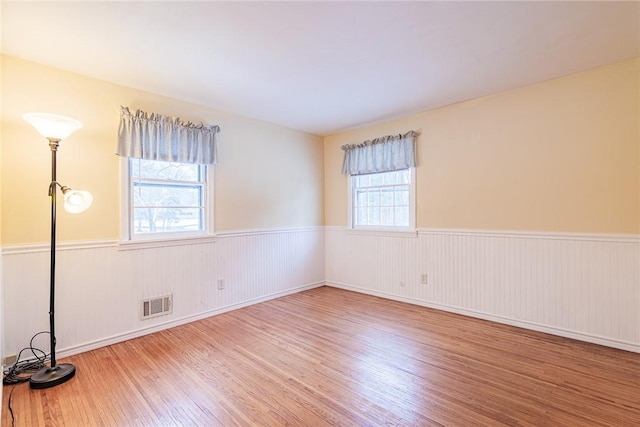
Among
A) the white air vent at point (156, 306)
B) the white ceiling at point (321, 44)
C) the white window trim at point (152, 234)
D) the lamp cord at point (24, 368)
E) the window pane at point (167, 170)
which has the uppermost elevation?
the white ceiling at point (321, 44)

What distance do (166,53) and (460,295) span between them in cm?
392

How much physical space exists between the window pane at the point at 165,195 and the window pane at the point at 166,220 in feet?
0.23

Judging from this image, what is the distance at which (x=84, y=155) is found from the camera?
2.77 metres

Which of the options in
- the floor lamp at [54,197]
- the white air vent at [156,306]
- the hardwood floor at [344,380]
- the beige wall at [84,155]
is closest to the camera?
the hardwood floor at [344,380]

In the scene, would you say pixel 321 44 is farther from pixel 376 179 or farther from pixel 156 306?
pixel 156 306

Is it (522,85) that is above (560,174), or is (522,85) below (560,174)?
above

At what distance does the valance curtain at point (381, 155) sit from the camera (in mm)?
4016

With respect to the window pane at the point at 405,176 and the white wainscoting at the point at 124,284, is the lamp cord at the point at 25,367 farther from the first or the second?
the window pane at the point at 405,176

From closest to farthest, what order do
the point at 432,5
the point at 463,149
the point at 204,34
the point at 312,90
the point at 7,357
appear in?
the point at 432,5
the point at 204,34
the point at 7,357
the point at 312,90
the point at 463,149

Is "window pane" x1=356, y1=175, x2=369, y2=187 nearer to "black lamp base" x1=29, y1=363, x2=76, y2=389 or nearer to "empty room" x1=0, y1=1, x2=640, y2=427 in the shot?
"empty room" x1=0, y1=1, x2=640, y2=427

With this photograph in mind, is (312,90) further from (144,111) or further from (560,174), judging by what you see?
(560,174)

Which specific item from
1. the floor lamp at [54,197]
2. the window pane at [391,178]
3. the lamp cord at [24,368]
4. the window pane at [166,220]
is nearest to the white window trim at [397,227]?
the window pane at [391,178]

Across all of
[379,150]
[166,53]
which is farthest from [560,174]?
[166,53]

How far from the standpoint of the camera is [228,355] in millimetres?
2662
